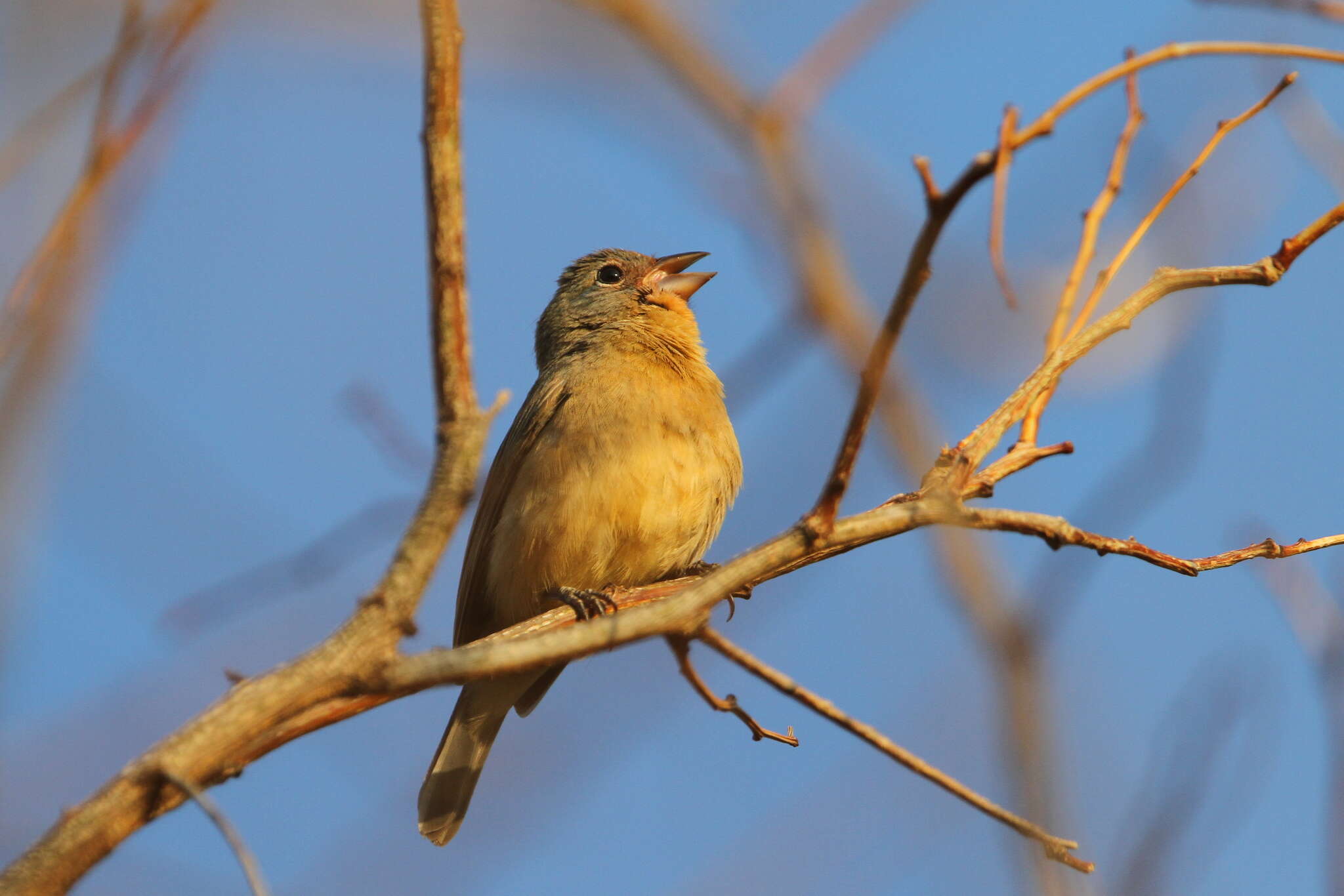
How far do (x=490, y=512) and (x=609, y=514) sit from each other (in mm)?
Result: 834

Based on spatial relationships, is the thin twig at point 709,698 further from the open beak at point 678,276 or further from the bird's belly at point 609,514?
the open beak at point 678,276

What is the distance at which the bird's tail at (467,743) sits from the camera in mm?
5355

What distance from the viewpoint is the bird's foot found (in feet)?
16.3

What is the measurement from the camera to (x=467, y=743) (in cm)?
554

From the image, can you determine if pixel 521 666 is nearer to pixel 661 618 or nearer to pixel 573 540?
pixel 661 618

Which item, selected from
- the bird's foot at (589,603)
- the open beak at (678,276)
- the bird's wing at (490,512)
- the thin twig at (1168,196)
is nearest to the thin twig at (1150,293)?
the thin twig at (1168,196)

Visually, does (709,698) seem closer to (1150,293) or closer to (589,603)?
(1150,293)

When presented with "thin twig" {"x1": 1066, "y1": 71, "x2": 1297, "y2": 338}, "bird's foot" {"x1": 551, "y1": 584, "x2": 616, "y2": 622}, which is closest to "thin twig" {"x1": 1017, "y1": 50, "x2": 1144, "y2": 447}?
"thin twig" {"x1": 1066, "y1": 71, "x2": 1297, "y2": 338}

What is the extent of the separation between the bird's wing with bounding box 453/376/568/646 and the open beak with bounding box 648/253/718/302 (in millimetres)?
1062

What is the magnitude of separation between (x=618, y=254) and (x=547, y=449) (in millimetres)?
1952

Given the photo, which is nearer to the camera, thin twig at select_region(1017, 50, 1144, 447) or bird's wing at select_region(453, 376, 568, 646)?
thin twig at select_region(1017, 50, 1144, 447)

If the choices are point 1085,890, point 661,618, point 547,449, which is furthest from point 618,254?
point 661,618

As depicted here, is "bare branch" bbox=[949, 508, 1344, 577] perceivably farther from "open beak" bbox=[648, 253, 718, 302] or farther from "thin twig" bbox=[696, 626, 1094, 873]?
"open beak" bbox=[648, 253, 718, 302]

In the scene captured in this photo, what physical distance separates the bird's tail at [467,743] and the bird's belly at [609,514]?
39 centimetres
